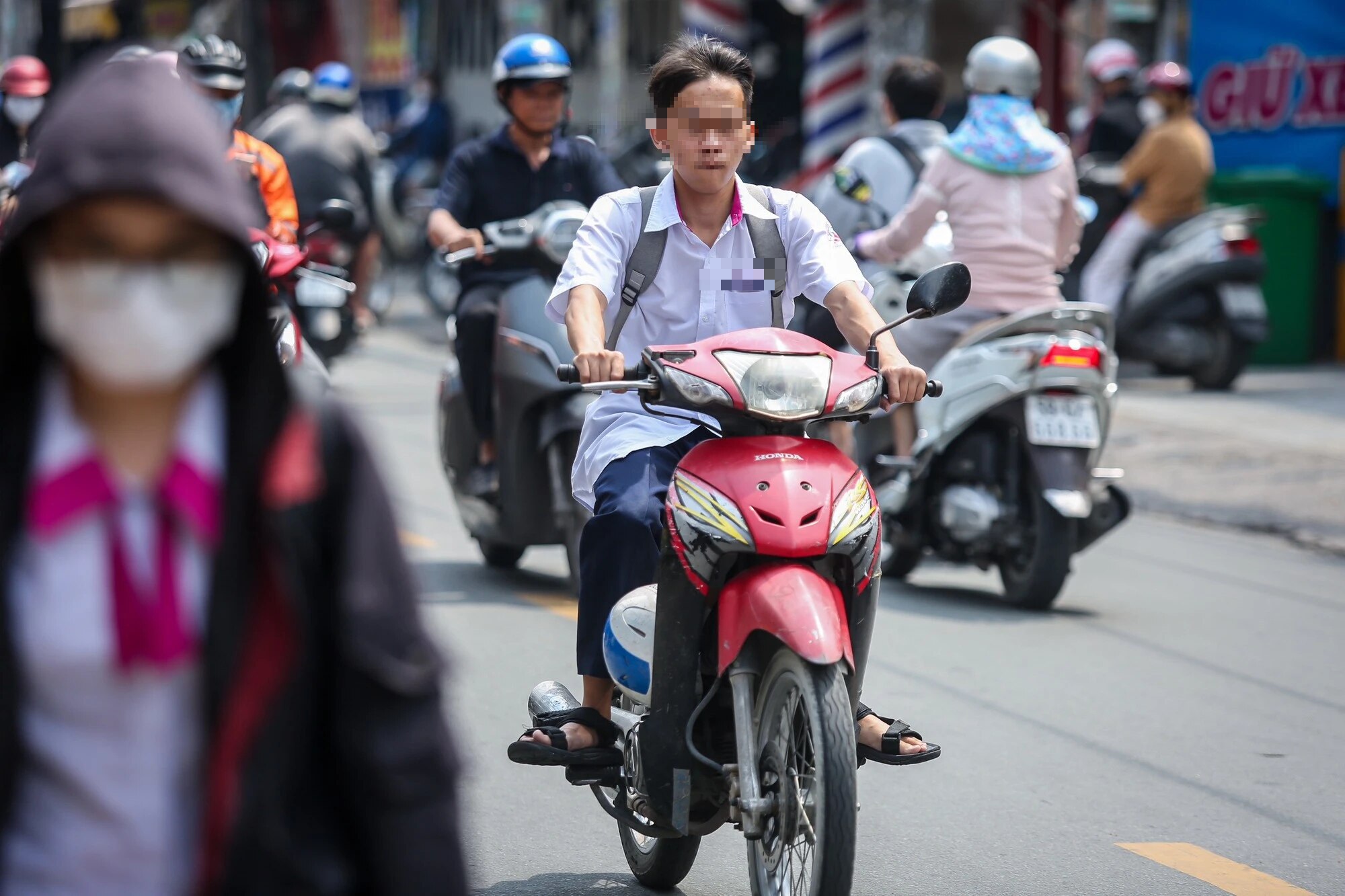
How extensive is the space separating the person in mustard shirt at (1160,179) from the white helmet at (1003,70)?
6007 millimetres

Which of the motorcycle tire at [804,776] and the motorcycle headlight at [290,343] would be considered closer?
the motorcycle tire at [804,776]

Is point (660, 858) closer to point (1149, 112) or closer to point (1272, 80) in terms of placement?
point (1272, 80)

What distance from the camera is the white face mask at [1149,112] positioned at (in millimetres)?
15992

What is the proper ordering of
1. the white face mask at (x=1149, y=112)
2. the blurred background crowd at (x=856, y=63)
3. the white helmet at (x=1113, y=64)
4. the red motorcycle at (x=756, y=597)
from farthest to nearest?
the white face mask at (x=1149, y=112)
the white helmet at (x=1113, y=64)
the blurred background crowd at (x=856, y=63)
the red motorcycle at (x=756, y=597)

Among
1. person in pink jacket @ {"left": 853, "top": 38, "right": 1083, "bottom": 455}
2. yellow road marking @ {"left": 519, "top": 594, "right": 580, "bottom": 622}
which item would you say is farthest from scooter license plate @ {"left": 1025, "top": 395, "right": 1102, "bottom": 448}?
yellow road marking @ {"left": 519, "top": 594, "right": 580, "bottom": 622}

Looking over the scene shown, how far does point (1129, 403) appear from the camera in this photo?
43.7 feet

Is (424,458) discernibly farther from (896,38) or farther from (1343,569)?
(896,38)

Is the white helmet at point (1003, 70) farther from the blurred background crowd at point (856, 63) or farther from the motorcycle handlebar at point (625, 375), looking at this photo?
the motorcycle handlebar at point (625, 375)

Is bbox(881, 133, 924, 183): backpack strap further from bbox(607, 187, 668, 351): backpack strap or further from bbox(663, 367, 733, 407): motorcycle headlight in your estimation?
bbox(663, 367, 733, 407): motorcycle headlight

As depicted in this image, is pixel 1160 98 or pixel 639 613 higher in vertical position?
pixel 1160 98

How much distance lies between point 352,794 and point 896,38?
17.1 m

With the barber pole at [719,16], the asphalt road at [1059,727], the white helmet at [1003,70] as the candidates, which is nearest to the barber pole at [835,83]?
the barber pole at [719,16]

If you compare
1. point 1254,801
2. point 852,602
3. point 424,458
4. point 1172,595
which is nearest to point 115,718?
point 852,602

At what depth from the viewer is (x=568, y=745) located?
4465 mm
